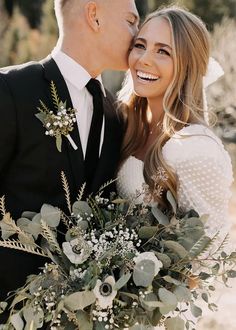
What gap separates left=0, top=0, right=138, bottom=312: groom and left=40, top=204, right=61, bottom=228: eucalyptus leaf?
29 centimetres

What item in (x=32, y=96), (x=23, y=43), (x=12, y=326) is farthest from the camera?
(x=23, y=43)

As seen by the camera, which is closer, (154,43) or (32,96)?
(32,96)

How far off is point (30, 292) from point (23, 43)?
1707cm

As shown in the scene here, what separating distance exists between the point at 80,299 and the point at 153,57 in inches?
56.8

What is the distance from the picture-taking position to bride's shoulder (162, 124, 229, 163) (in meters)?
3.32

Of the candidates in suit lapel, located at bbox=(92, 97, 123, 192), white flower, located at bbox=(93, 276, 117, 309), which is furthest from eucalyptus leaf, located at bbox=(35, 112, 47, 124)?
white flower, located at bbox=(93, 276, 117, 309)

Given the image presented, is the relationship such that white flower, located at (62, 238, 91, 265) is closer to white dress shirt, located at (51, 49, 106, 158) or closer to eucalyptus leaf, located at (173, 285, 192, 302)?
eucalyptus leaf, located at (173, 285, 192, 302)

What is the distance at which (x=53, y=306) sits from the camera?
272 centimetres

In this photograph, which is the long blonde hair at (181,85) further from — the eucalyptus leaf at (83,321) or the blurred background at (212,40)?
the blurred background at (212,40)

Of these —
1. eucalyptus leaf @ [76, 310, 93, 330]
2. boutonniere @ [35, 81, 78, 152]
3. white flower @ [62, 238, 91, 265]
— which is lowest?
eucalyptus leaf @ [76, 310, 93, 330]

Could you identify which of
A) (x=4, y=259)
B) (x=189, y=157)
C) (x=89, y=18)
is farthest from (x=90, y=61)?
(x=4, y=259)

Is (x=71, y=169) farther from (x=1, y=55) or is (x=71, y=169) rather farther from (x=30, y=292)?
(x=1, y=55)

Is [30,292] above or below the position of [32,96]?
below

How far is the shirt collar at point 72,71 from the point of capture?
3.22m
